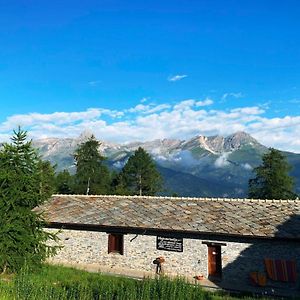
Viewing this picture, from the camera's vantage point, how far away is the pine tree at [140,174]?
57.9m

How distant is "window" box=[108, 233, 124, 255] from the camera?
21922mm

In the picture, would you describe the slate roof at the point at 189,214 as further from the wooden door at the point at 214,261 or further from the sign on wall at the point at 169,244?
the wooden door at the point at 214,261

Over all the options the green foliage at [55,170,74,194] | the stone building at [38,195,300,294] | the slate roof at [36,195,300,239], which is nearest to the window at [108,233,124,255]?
the stone building at [38,195,300,294]

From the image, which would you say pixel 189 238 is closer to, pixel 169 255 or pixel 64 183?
pixel 169 255

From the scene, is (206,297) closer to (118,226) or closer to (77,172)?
(118,226)

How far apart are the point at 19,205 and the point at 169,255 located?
8.16m

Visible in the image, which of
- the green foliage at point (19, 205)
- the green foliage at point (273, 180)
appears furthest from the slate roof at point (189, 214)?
the green foliage at point (273, 180)

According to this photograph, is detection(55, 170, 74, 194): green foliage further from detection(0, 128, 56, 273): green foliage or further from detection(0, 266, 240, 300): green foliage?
detection(0, 266, 240, 300): green foliage

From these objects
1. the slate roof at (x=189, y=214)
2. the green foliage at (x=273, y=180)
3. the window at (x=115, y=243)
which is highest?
the green foliage at (x=273, y=180)

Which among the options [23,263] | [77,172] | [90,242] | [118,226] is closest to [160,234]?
[118,226]

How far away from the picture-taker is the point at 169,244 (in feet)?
67.0

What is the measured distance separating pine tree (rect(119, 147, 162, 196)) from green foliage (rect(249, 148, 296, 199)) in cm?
1657

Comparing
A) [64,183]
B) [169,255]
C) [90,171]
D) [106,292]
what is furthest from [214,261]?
[64,183]

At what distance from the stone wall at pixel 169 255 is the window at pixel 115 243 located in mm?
229
